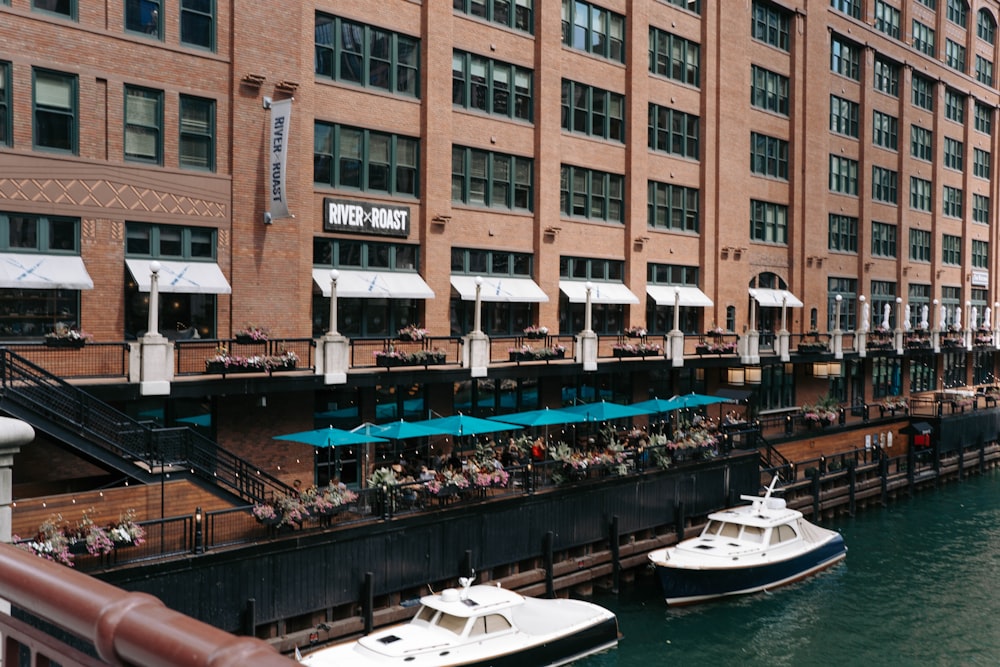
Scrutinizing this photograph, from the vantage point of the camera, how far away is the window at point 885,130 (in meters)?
63.3

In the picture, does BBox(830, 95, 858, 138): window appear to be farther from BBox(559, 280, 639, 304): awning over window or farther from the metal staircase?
the metal staircase

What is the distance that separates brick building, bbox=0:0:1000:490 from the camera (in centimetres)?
2677

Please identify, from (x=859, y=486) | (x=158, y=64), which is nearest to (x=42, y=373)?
(x=158, y=64)

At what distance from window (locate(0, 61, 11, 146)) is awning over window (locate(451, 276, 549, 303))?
52.7 ft

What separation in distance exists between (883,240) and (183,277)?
168 feet

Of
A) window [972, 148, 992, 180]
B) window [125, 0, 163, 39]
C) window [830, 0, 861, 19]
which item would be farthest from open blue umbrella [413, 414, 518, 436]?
window [972, 148, 992, 180]

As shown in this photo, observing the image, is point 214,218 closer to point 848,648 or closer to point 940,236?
point 848,648

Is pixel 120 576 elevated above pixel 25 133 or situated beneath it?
situated beneath

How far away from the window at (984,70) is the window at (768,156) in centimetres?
3203

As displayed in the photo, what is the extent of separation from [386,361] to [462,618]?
36.0ft

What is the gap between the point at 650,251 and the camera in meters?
45.6

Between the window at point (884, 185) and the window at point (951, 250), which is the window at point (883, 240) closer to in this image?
the window at point (884, 185)

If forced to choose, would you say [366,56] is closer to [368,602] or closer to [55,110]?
[55,110]

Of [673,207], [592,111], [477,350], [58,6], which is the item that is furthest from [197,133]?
[673,207]
